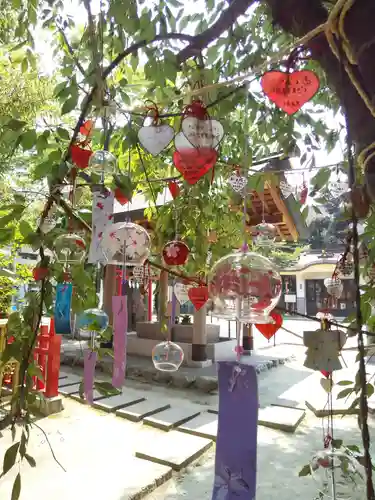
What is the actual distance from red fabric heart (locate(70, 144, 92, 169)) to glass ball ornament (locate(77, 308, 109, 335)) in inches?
15.8

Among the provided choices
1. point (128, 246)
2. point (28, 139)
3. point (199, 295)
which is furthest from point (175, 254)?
point (28, 139)

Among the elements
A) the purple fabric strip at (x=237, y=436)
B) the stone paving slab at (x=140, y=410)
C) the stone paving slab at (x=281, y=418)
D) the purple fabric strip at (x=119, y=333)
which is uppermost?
the purple fabric strip at (x=119, y=333)

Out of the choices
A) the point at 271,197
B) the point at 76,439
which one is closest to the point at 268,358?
the point at 271,197

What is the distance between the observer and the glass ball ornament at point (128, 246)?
40.4 inches

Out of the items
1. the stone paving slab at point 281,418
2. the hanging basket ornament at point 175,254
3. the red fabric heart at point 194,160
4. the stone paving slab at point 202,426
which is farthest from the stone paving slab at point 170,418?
the red fabric heart at point 194,160

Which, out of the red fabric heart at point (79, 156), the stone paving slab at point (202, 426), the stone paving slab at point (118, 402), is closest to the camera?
the red fabric heart at point (79, 156)

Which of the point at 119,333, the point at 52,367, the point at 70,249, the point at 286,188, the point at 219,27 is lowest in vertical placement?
the point at 52,367

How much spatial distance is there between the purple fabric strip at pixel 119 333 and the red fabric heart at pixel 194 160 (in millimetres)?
360

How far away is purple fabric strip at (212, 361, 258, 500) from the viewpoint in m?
0.71

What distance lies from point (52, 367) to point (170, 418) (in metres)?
1.22

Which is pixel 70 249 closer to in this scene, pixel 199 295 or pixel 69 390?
pixel 199 295

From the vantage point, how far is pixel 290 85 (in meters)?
0.85

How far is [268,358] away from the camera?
6512mm

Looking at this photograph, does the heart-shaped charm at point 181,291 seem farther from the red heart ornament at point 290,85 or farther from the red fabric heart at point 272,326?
the red heart ornament at point 290,85
